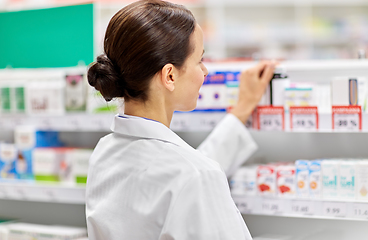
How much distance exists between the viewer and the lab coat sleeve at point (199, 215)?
37.6 inches

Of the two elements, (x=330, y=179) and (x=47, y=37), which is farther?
(x=47, y=37)

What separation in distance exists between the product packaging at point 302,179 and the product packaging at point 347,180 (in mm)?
112

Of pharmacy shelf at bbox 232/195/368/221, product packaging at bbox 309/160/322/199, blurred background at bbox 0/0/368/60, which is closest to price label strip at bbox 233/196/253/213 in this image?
pharmacy shelf at bbox 232/195/368/221

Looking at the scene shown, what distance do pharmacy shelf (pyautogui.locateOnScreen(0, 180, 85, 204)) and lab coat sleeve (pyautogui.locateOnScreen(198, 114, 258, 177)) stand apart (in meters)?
0.62

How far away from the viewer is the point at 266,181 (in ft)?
5.21

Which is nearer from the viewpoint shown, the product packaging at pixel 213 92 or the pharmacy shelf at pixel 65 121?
the product packaging at pixel 213 92

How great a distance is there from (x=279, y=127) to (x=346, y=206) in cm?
35

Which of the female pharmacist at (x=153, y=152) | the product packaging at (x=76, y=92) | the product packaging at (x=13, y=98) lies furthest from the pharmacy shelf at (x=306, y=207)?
the product packaging at (x=13, y=98)

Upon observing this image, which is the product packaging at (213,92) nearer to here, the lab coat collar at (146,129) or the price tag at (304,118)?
the price tag at (304,118)

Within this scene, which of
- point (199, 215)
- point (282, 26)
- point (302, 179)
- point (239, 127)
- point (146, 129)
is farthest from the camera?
point (282, 26)

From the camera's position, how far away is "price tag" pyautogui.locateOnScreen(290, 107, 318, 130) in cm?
150

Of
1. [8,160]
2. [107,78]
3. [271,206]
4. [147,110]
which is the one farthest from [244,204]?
[8,160]

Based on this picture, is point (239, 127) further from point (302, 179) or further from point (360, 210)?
point (360, 210)

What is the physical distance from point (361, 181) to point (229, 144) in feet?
1.66
